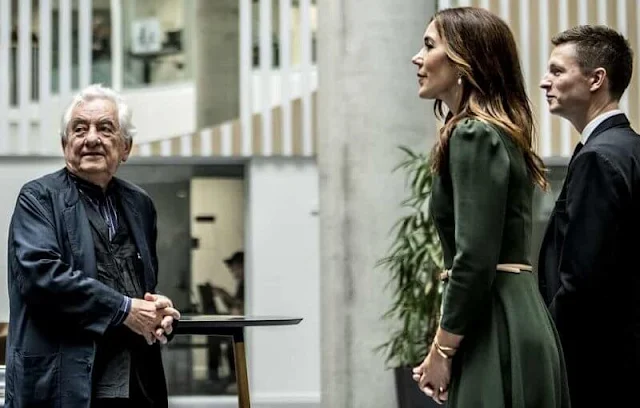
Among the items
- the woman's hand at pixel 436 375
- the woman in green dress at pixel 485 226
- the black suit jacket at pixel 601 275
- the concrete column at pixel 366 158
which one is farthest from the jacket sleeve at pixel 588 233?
the concrete column at pixel 366 158

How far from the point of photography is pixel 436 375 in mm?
3449

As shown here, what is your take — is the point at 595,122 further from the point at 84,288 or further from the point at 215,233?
the point at 215,233

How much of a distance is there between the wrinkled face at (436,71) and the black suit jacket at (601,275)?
2.36 feet

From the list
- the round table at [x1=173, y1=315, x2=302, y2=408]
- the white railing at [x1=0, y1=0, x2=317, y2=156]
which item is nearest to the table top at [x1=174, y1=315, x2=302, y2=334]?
the round table at [x1=173, y1=315, x2=302, y2=408]

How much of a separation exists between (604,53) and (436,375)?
137 cm

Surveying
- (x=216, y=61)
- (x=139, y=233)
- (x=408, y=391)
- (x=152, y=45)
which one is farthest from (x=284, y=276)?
(x=139, y=233)

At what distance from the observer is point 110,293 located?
13.2 feet

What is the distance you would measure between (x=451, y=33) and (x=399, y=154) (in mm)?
5291

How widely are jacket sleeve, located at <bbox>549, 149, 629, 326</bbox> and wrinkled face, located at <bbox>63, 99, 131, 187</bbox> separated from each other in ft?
4.43

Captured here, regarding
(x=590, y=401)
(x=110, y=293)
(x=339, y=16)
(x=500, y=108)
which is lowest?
(x=590, y=401)

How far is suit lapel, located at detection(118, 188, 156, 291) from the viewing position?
4.30 metres

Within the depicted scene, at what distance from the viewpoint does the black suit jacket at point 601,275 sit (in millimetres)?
4000

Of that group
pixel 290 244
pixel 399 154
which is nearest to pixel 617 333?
pixel 399 154

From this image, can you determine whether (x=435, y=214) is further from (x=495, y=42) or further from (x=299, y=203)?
(x=299, y=203)
